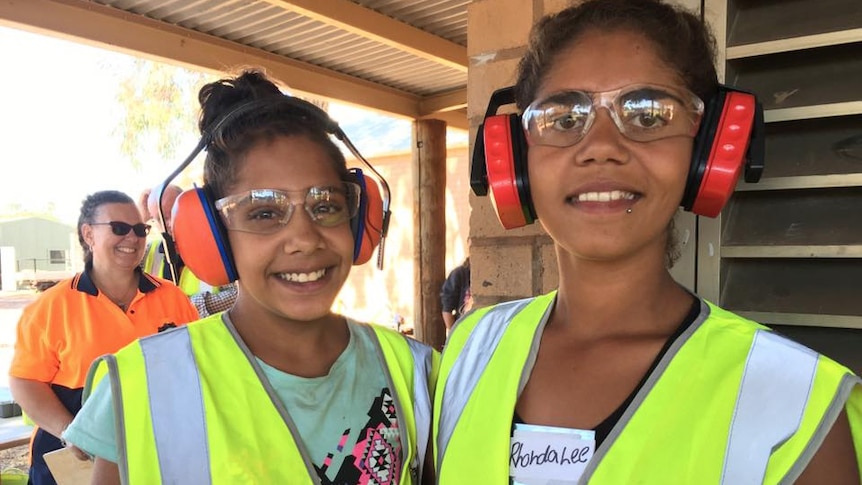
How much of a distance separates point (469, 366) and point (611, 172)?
2.07ft

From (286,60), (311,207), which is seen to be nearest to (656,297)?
(311,207)

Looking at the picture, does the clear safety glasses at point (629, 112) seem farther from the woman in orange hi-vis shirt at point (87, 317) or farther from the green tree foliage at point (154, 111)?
the green tree foliage at point (154, 111)

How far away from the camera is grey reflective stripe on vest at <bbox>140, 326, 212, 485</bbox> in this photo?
4.34 ft

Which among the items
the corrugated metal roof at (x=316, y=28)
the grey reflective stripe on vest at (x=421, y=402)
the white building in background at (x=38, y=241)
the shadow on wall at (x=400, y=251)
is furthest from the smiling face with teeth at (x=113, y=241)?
the white building in background at (x=38, y=241)

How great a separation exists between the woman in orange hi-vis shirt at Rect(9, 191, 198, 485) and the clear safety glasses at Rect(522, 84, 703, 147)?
3.11 meters

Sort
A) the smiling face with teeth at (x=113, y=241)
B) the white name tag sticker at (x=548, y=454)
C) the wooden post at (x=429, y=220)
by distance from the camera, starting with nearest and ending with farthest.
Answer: the white name tag sticker at (x=548, y=454) < the smiling face with teeth at (x=113, y=241) < the wooden post at (x=429, y=220)

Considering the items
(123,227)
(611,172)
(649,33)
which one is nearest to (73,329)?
(123,227)

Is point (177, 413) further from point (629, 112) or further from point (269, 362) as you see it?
point (629, 112)

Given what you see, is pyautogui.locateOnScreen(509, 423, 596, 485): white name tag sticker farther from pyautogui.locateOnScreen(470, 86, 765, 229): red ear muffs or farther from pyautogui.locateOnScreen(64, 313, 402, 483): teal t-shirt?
pyautogui.locateOnScreen(470, 86, 765, 229): red ear muffs

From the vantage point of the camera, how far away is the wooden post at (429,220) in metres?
7.66

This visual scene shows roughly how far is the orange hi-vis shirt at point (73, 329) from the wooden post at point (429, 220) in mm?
4335

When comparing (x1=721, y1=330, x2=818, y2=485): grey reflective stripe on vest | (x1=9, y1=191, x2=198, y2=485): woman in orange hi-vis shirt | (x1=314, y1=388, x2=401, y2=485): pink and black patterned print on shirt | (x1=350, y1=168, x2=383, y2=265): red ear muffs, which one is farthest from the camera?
(x1=9, y1=191, x2=198, y2=485): woman in orange hi-vis shirt

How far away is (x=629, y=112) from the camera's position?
1271mm

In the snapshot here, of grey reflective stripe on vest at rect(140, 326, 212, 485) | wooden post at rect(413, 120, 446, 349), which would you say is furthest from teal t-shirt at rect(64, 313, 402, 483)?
wooden post at rect(413, 120, 446, 349)
